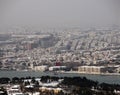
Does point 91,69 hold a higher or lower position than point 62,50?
higher

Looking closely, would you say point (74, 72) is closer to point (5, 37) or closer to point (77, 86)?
point (77, 86)

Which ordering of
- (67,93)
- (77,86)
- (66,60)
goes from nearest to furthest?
(67,93) < (77,86) < (66,60)

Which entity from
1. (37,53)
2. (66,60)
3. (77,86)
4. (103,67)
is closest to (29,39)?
(37,53)

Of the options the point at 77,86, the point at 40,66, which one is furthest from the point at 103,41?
the point at 77,86

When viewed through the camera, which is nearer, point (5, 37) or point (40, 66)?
point (40, 66)

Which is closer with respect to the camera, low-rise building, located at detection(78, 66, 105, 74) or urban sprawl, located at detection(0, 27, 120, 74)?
low-rise building, located at detection(78, 66, 105, 74)

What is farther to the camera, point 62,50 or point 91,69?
point 62,50

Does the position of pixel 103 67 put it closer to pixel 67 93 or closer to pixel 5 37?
pixel 67 93

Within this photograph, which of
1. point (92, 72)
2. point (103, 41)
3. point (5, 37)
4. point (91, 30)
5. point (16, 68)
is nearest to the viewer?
point (92, 72)

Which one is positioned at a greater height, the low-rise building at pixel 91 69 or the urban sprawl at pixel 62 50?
the low-rise building at pixel 91 69

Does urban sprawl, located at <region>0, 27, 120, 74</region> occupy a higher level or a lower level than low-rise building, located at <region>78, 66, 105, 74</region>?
lower

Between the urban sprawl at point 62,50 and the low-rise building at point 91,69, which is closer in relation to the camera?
the low-rise building at point 91,69
